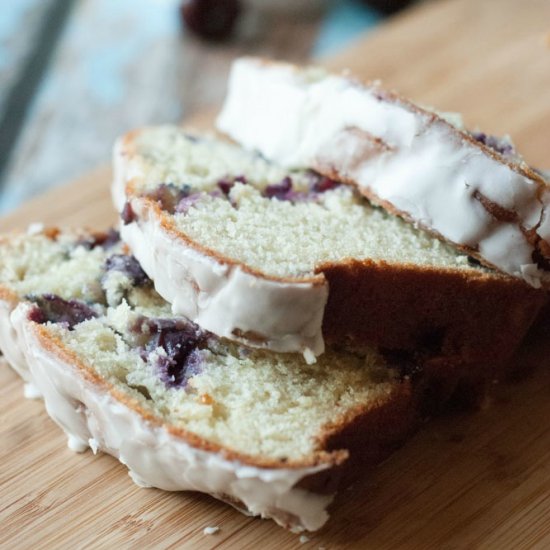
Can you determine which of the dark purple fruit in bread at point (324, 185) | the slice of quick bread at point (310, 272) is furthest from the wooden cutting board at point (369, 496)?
the dark purple fruit in bread at point (324, 185)

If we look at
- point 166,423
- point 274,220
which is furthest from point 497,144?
point 166,423

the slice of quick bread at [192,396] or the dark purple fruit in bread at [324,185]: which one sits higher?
the dark purple fruit in bread at [324,185]

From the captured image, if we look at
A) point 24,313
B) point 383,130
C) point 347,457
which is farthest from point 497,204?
point 24,313

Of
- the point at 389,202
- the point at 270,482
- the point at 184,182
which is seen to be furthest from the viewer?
the point at 184,182

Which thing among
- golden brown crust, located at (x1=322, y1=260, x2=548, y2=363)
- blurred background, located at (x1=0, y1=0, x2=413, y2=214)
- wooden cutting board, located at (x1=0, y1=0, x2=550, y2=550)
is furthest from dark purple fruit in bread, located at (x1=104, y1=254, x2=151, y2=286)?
blurred background, located at (x1=0, y1=0, x2=413, y2=214)

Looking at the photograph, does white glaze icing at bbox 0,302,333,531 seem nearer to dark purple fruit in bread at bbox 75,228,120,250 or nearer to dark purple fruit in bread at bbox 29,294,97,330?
dark purple fruit in bread at bbox 29,294,97,330

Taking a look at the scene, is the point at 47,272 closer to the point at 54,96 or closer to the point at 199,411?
the point at 199,411

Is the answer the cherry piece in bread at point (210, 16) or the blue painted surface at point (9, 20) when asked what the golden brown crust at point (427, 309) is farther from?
the blue painted surface at point (9, 20)
